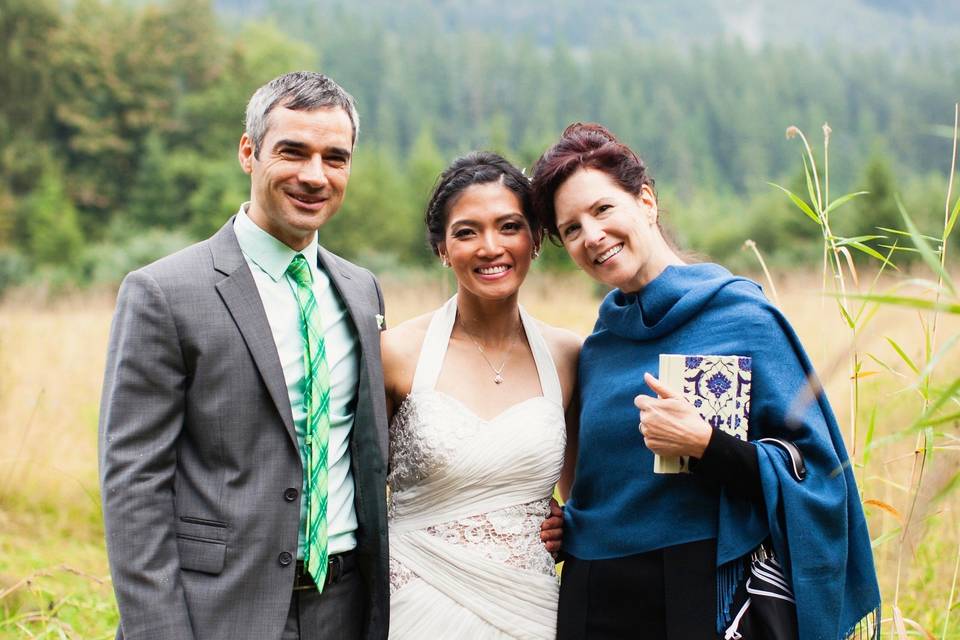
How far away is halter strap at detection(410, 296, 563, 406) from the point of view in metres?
3.23

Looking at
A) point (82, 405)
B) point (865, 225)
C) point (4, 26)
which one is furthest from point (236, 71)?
point (82, 405)

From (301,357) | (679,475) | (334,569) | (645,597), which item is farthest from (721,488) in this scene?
(301,357)

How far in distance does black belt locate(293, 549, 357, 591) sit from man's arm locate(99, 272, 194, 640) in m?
0.32

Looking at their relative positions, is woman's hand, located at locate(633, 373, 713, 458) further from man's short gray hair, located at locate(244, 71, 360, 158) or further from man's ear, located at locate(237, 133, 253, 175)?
man's ear, located at locate(237, 133, 253, 175)

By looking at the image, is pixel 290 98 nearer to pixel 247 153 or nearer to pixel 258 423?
pixel 247 153

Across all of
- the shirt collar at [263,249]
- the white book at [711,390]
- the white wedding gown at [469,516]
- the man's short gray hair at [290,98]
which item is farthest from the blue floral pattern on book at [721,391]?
the man's short gray hair at [290,98]

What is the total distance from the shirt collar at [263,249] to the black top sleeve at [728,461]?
4.25ft

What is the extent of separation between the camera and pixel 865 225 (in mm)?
25422

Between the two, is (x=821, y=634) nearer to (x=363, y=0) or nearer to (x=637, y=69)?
(x=637, y=69)

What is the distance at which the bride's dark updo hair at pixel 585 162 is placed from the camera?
118 inches

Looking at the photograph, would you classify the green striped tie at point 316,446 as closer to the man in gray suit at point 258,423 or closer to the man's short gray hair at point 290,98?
the man in gray suit at point 258,423

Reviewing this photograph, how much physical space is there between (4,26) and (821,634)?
160 feet

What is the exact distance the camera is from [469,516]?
123 inches

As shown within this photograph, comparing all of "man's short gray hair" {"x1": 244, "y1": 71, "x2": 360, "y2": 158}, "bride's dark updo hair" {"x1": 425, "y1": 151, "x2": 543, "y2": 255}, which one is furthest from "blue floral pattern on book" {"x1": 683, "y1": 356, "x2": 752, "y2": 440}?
"man's short gray hair" {"x1": 244, "y1": 71, "x2": 360, "y2": 158}
